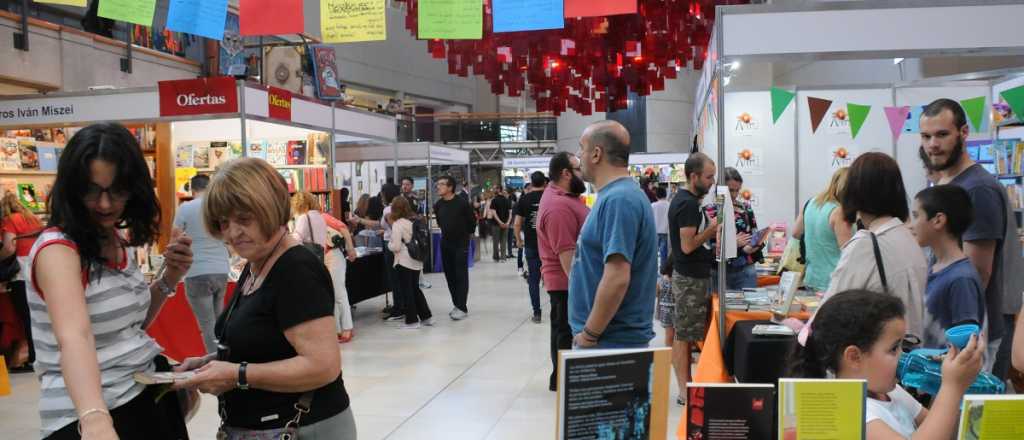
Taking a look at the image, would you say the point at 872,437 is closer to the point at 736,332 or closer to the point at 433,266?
the point at 736,332

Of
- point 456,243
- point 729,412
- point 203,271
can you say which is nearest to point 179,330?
point 203,271

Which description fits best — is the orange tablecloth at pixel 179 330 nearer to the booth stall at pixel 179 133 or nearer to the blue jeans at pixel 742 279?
the booth stall at pixel 179 133

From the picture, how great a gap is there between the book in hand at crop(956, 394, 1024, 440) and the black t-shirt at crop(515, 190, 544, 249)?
647 centimetres

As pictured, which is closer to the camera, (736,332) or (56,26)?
(736,332)

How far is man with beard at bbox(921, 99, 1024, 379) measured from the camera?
2.98 meters

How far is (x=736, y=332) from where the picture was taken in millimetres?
3791

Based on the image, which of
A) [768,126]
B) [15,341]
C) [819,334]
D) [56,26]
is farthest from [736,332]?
[56,26]

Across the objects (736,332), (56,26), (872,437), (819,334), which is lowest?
(736,332)

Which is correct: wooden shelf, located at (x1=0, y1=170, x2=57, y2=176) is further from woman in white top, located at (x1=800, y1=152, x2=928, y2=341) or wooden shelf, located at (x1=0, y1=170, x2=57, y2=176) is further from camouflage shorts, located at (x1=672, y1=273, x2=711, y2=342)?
woman in white top, located at (x1=800, y1=152, x2=928, y2=341)

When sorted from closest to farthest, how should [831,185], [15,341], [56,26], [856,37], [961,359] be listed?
[961,359] → [856,37] → [831,185] → [15,341] → [56,26]

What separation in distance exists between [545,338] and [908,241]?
16.4ft

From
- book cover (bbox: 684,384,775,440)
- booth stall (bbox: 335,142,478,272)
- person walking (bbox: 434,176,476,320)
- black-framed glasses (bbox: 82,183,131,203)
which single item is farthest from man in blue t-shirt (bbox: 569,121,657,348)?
booth stall (bbox: 335,142,478,272)

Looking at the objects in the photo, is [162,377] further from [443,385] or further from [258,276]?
[443,385]

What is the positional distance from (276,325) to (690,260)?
140 inches
